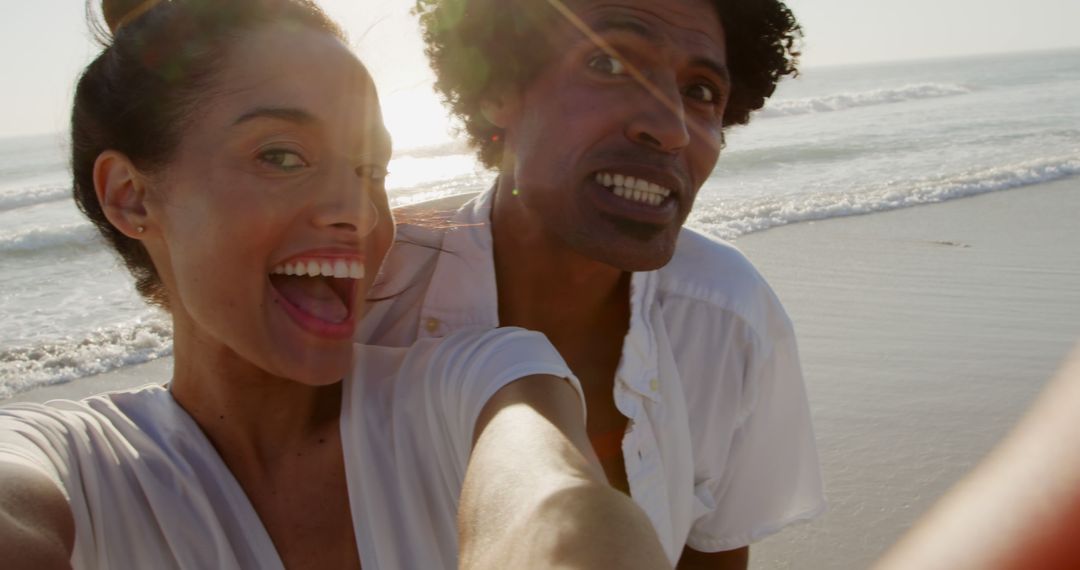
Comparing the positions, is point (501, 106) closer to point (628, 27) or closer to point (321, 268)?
point (628, 27)

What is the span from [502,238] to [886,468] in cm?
233

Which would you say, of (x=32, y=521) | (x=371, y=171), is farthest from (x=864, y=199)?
(x=32, y=521)

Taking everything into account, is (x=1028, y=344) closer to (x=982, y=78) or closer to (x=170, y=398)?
(x=170, y=398)

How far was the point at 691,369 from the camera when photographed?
2.82 meters

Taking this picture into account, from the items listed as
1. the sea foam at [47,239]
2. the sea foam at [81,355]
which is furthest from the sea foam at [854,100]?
the sea foam at [81,355]

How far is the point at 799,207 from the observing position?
9891mm

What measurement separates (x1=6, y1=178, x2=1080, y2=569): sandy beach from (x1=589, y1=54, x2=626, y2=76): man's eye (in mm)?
2078

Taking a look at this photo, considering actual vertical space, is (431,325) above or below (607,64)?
below

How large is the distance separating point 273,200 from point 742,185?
11.1m

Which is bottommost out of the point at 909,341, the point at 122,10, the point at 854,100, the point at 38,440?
the point at 854,100

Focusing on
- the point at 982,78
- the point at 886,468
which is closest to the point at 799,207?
the point at 886,468

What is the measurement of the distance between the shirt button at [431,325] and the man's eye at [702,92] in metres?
1.05

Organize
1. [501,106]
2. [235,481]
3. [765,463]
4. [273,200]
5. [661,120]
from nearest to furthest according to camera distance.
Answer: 1. [273,200]
2. [235,481]
3. [661,120]
4. [765,463]
5. [501,106]

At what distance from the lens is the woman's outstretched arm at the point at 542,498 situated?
1182 millimetres
